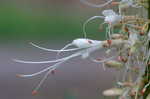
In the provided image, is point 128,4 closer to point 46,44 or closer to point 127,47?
point 127,47

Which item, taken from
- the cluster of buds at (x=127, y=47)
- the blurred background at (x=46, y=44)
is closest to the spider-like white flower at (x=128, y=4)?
the cluster of buds at (x=127, y=47)

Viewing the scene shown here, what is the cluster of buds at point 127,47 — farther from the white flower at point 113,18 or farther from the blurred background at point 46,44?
the blurred background at point 46,44

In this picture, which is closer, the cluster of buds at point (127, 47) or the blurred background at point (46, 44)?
the cluster of buds at point (127, 47)

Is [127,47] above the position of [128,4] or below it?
below

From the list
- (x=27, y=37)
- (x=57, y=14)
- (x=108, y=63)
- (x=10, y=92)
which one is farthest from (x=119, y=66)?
(x=57, y=14)

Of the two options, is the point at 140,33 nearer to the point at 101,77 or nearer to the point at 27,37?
the point at 101,77

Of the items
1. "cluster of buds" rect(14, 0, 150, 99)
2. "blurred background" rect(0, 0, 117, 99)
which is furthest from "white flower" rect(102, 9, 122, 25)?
"blurred background" rect(0, 0, 117, 99)

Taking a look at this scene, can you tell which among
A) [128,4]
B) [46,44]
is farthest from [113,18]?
[46,44]

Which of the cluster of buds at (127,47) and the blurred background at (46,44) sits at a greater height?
the cluster of buds at (127,47)

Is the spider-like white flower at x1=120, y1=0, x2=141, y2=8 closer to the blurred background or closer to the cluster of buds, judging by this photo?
the cluster of buds
